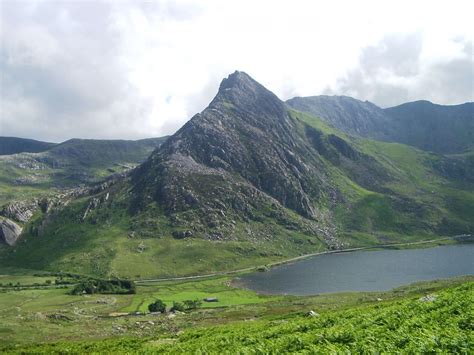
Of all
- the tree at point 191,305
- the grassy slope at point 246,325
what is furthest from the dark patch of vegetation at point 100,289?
the tree at point 191,305

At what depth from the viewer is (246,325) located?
6612cm

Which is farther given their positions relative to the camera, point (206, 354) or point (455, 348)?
point (206, 354)

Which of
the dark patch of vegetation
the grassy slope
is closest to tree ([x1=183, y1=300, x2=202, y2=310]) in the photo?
the grassy slope

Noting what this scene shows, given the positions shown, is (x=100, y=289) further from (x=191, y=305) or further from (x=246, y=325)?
(x=246, y=325)

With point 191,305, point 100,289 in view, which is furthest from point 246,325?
point 100,289

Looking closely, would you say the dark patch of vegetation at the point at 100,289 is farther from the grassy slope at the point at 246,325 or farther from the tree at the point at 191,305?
the tree at the point at 191,305

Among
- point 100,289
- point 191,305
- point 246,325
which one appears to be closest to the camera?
point 246,325

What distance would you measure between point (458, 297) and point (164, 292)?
6886 inches

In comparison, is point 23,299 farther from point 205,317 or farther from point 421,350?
point 421,350

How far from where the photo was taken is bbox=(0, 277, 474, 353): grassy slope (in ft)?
87.4

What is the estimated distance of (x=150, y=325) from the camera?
106 m

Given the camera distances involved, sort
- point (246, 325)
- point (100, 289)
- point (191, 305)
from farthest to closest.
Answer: point (100, 289) → point (191, 305) → point (246, 325)

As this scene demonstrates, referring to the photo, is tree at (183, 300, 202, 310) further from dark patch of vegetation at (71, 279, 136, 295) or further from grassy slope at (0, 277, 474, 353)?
dark patch of vegetation at (71, 279, 136, 295)

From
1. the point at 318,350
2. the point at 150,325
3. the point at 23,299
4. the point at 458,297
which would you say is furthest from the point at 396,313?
the point at 23,299
